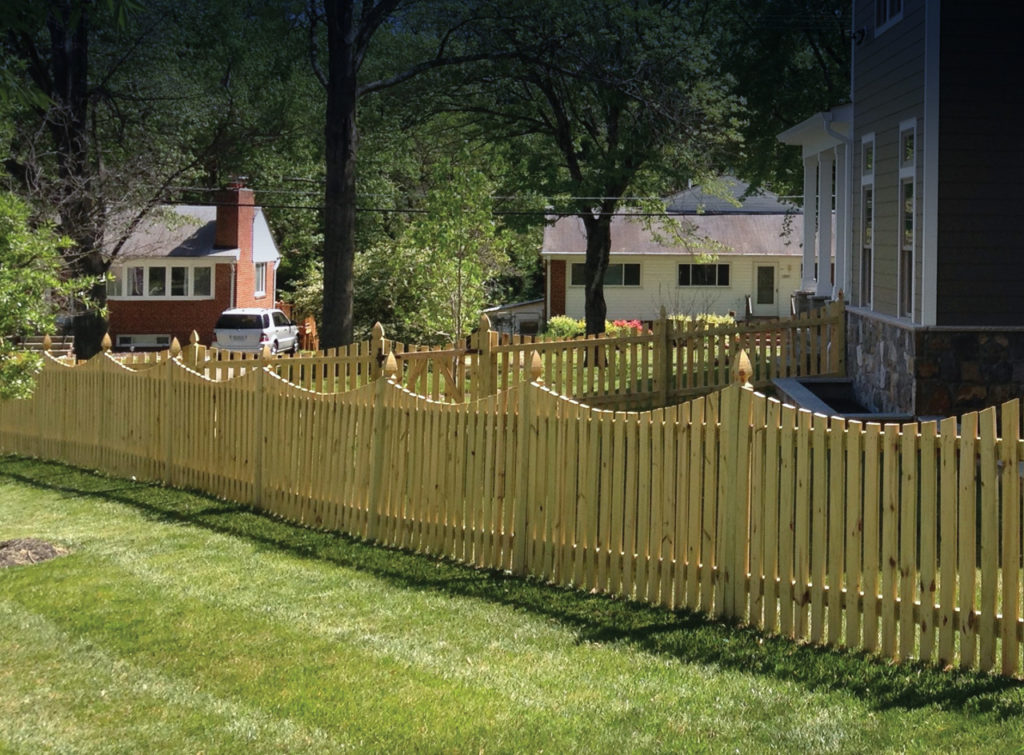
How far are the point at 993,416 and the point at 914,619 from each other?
1.19 m

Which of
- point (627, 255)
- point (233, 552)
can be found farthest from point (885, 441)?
point (627, 255)

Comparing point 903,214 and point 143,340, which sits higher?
point 903,214

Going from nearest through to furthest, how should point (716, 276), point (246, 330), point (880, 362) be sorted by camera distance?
point (880, 362)
point (246, 330)
point (716, 276)

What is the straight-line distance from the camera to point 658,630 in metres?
7.63

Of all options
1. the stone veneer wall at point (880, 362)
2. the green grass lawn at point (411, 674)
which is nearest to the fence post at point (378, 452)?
the green grass lawn at point (411, 674)

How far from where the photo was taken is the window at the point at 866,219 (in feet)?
55.2

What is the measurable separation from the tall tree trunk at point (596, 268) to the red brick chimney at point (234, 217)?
15.5 m

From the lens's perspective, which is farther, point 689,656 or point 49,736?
point 689,656

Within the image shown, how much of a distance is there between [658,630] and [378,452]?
11.8 ft

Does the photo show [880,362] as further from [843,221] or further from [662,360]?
[843,221]

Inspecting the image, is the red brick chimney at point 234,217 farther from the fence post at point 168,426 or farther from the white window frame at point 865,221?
the fence post at point 168,426

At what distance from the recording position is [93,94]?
27984 mm

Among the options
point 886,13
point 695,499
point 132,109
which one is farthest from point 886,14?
point 132,109

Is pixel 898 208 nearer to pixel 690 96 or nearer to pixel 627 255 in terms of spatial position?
pixel 690 96
